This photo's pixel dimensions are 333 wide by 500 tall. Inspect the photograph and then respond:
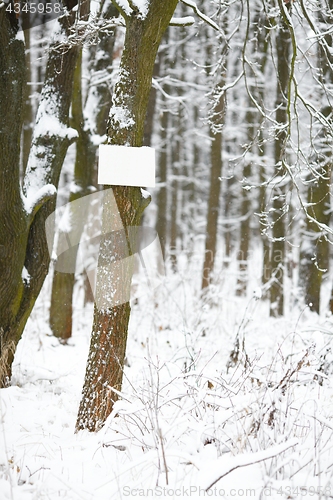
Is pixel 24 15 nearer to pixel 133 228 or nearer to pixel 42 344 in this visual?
pixel 133 228

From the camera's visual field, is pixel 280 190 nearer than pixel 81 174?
No

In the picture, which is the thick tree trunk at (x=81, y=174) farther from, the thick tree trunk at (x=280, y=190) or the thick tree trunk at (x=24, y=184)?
the thick tree trunk at (x=280, y=190)

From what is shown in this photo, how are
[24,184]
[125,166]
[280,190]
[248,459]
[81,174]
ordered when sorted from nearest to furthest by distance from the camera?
[248,459]
[125,166]
[24,184]
[81,174]
[280,190]

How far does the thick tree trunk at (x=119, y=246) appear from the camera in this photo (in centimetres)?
362

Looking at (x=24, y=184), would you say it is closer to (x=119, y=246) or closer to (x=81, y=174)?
(x=119, y=246)

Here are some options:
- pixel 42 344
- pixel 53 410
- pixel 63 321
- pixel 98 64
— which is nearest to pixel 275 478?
pixel 53 410

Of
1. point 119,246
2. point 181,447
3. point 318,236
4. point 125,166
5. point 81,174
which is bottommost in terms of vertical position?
point 181,447

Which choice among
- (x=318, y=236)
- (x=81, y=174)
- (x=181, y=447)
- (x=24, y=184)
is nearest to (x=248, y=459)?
(x=181, y=447)

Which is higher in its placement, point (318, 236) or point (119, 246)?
point (318, 236)

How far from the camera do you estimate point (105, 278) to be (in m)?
3.67

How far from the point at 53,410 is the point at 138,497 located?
6.22ft

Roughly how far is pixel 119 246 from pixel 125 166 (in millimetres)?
664

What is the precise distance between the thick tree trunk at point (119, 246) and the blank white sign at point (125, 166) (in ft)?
0.31

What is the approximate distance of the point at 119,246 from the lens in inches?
143
